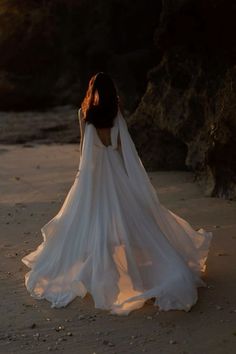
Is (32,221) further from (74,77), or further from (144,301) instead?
(74,77)

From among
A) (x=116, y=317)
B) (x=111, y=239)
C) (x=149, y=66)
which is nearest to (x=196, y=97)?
(x=111, y=239)

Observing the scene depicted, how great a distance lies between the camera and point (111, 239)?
487 cm

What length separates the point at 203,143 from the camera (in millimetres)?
8812

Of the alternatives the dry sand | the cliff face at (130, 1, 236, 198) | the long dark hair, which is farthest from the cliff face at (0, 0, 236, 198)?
the long dark hair

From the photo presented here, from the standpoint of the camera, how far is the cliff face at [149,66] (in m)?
8.16

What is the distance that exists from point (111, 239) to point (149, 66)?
1001cm

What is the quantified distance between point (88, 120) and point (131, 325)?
1.57 meters

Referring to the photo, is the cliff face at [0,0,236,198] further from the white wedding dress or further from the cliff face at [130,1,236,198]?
the white wedding dress

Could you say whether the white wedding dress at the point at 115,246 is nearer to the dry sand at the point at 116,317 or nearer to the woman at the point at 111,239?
the woman at the point at 111,239

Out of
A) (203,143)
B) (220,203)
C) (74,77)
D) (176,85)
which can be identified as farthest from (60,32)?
(220,203)

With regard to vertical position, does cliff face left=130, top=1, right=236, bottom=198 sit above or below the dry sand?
above

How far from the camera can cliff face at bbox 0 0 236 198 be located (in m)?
8.16

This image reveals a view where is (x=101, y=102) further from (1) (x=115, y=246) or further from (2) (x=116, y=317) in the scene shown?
(2) (x=116, y=317)

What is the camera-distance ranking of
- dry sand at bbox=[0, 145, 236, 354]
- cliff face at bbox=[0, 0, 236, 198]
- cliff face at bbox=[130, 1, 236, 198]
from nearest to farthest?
dry sand at bbox=[0, 145, 236, 354] → cliff face at bbox=[130, 1, 236, 198] → cliff face at bbox=[0, 0, 236, 198]
